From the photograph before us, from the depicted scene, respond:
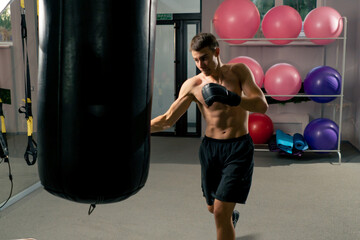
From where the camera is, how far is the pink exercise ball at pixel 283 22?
15.6 ft

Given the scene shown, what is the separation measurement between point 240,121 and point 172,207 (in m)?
1.40

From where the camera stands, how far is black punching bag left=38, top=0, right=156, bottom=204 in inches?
51.8

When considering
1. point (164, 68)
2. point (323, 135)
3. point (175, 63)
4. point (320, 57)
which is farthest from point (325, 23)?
point (164, 68)

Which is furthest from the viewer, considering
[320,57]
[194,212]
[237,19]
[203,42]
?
[320,57]

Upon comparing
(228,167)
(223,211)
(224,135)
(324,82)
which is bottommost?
(223,211)

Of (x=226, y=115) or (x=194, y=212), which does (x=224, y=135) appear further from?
(x=194, y=212)

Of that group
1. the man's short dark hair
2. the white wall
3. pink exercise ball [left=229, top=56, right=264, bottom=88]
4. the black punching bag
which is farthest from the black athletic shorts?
the white wall

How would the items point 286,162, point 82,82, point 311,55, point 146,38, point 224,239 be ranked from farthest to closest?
point 311,55 < point 286,162 < point 224,239 < point 146,38 < point 82,82

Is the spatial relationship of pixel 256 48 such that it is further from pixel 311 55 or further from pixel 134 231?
pixel 134 231

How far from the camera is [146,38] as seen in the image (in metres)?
1.44

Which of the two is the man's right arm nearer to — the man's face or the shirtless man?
the shirtless man

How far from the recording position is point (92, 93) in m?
1.33

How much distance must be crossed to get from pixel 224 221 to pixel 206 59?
95 cm

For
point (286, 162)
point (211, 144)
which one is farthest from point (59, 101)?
point (286, 162)
